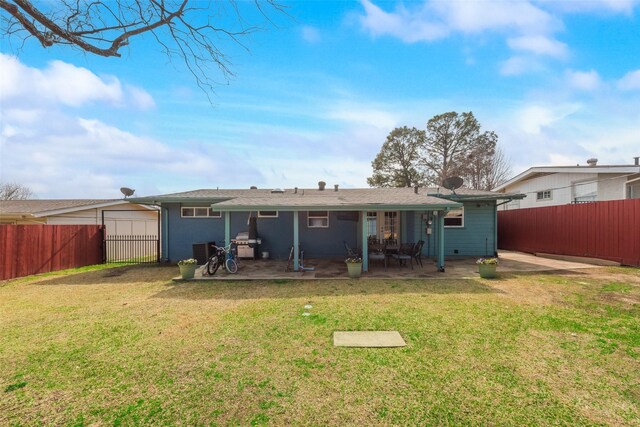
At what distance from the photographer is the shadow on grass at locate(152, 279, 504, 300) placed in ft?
21.6

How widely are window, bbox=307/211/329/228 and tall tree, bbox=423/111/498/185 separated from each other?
1617cm

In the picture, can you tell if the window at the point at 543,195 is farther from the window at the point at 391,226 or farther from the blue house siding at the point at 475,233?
the window at the point at 391,226

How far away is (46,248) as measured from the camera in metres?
9.77

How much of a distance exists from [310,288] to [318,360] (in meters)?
3.67

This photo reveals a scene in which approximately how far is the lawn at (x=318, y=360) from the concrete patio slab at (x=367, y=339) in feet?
0.54

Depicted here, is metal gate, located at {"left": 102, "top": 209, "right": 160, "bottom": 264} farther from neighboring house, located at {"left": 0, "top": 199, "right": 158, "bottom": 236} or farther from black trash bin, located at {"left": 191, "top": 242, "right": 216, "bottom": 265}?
neighboring house, located at {"left": 0, "top": 199, "right": 158, "bottom": 236}

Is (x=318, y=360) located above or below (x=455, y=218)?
below

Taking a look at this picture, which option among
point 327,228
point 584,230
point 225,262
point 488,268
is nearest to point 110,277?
point 225,262

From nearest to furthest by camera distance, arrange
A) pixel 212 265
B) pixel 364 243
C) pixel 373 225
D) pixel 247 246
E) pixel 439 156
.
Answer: pixel 364 243 < pixel 212 265 < pixel 247 246 < pixel 373 225 < pixel 439 156

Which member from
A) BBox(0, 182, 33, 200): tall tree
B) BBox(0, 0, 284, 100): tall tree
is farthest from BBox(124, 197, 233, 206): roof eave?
BBox(0, 182, 33, 200): tall tree

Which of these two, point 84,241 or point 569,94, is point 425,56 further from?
point 84,241

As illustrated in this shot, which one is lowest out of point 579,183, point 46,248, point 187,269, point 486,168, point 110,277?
point 110,277

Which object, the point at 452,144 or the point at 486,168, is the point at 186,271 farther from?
the point at 486,168

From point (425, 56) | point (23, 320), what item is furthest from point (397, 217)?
point (23, 320)
